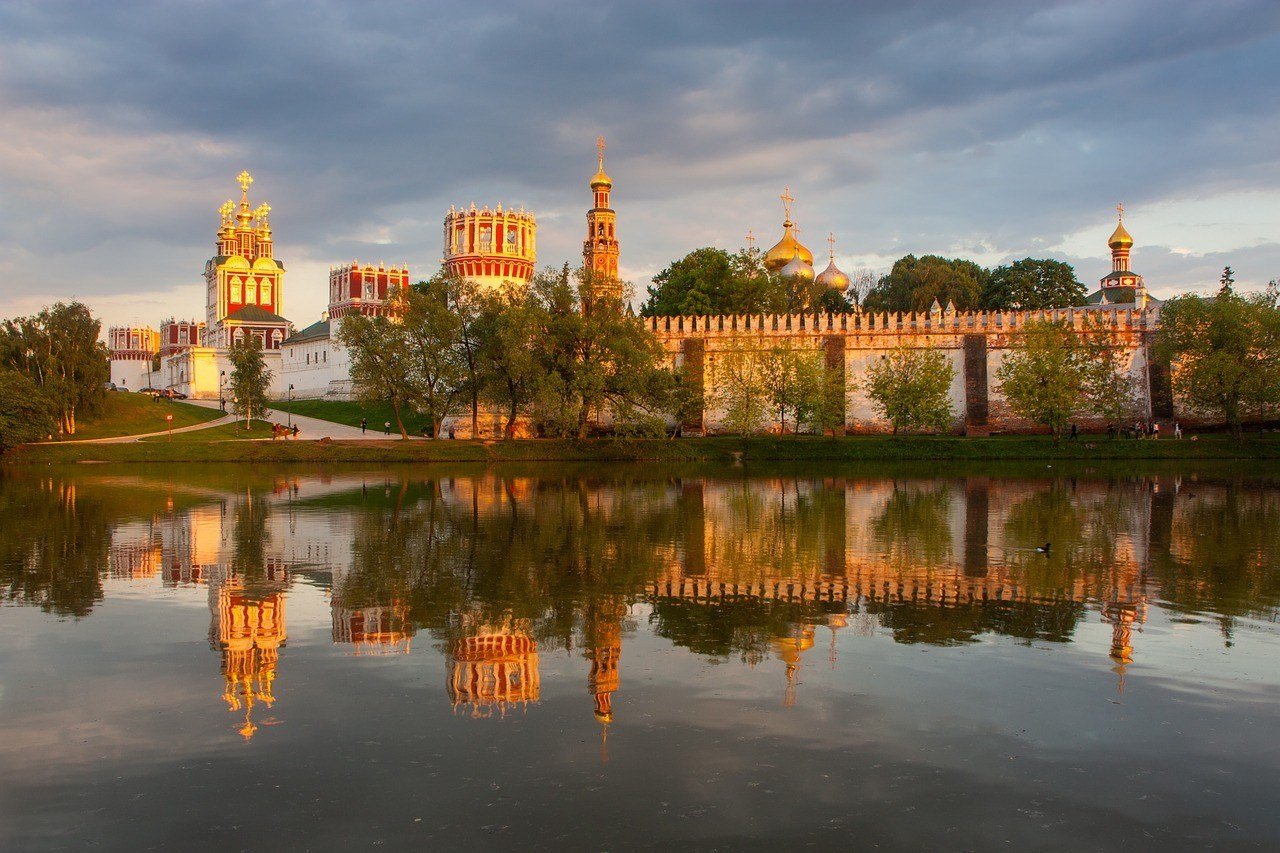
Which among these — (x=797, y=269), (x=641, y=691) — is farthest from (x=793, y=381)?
(x=641, y=691)

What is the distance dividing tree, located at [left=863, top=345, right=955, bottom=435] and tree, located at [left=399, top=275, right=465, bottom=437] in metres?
17.2

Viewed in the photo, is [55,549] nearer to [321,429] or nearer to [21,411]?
[21,411]

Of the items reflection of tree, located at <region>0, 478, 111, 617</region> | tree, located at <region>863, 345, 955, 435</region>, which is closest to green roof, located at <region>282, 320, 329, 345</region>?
tree, located at <region>863, 345, 955, 435</region>

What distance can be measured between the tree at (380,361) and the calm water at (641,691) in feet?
84.3

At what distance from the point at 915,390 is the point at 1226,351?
12233 millimetres

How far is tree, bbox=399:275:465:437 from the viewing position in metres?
41.5

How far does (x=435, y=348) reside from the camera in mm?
41781

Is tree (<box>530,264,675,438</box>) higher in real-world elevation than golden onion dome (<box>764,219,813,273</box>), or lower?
lower

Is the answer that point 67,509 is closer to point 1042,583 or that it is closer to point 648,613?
point 648,613

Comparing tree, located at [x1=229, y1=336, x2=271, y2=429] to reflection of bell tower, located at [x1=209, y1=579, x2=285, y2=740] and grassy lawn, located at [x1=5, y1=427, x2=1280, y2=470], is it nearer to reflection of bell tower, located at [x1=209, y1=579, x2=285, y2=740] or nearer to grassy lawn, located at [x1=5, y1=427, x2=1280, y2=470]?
grassy lawn, located at [x1=5, y1=427, x2=1280, y2=470]

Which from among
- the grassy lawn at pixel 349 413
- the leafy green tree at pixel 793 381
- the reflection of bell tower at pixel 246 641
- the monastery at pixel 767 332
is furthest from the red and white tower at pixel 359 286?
the reflection of bell tower at pixel 246 641

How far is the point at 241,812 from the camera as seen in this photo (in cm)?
569

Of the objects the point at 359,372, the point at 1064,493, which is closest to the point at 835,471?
the point at 1064,493

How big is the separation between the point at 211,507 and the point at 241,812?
17.6m
